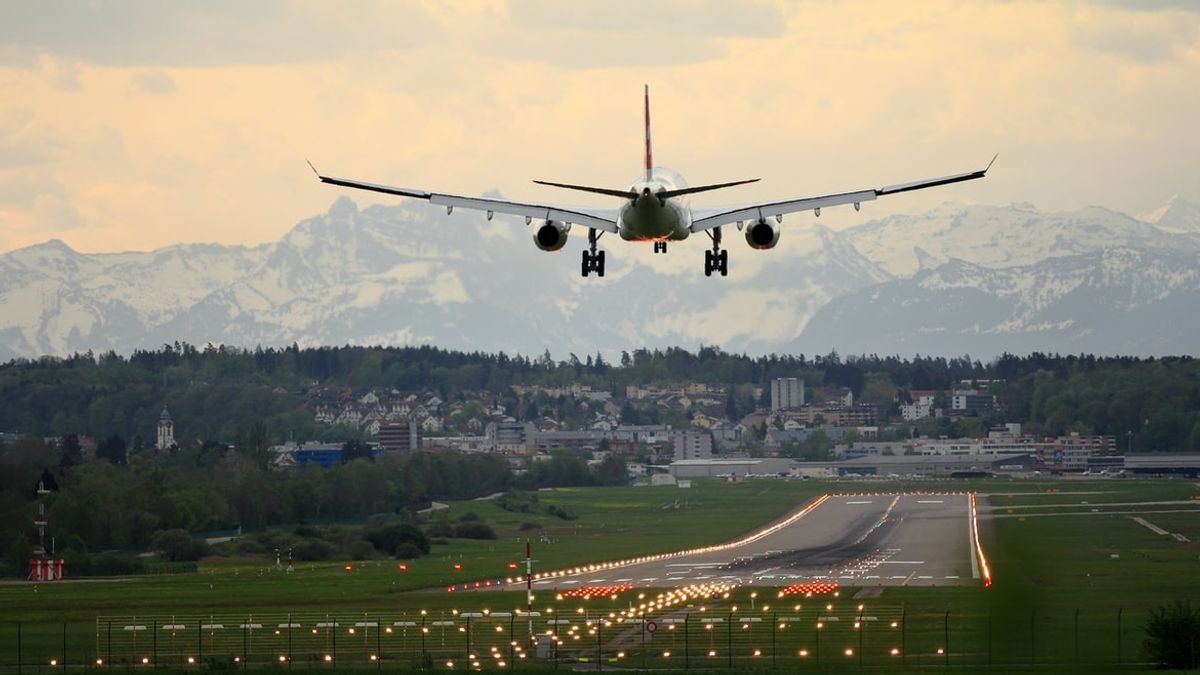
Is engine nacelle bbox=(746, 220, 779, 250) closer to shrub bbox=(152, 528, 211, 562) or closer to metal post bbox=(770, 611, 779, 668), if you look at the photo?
metal post bbox=(770, 611, 779, 668)

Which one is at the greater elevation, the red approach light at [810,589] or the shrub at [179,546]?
the shrub at [179,546]

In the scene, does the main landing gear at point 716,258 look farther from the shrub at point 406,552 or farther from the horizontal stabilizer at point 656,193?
the shrub at point 406,552

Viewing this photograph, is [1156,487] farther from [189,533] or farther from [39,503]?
[39,503]

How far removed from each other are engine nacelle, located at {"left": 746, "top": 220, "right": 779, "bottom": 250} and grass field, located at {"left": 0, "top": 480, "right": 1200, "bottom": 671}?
14002mm

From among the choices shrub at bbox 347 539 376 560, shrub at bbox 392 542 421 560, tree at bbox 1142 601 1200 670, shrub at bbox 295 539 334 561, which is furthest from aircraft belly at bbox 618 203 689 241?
shrub at bbox 347 539 376 560

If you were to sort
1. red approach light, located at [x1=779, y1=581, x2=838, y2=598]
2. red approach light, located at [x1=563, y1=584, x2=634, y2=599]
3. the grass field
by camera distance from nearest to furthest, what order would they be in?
the grass field, red approach light, located at [x1=779, y1=581, x2=838, y2=598], red approach light, located at [x1=563, y1=584, x2=634, y2=599]

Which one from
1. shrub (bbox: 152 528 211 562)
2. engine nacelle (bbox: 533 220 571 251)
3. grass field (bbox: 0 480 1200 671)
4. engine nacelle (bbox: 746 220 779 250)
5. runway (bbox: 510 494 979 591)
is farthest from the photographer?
shrub (bbox: 152 528 211 562)

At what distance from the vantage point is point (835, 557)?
395 ft

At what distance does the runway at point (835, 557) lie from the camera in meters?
106

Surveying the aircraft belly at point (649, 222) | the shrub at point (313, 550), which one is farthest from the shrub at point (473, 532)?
the aircraft belly at point (649, 222)

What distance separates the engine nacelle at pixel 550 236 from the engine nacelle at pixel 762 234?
6.87 metres

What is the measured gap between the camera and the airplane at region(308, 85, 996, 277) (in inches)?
2781

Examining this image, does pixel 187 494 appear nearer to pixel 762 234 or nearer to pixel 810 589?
pixel 810 589

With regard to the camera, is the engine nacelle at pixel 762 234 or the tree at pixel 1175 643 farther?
the engine nacelle at pixel 762 234
